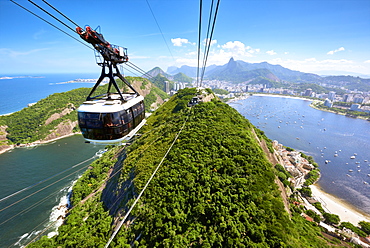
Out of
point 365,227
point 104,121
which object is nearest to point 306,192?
point 365,227

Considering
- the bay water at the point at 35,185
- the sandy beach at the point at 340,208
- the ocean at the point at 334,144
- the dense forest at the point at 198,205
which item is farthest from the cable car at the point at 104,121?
the ocean at the point at 334,144

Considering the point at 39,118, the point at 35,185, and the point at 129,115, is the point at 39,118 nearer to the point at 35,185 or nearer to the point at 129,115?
the point at 35,185

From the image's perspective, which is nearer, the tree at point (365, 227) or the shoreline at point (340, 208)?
the tree at point (365, 227)

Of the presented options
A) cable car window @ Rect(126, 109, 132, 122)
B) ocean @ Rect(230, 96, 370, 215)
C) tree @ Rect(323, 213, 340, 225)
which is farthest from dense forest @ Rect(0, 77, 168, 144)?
ocean @ Rect(230, 96, 370, 215)

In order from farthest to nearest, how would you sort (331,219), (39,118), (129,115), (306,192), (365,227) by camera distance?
(39,118) → (306,192) → (331,219) → (365,227) → (129,115)

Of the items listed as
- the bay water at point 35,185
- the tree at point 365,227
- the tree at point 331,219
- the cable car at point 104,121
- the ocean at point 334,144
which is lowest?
the ocean at point 334,144

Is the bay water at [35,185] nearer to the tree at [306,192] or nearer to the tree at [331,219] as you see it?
the tree at [331,219]

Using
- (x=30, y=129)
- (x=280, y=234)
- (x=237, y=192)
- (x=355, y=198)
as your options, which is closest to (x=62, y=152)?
(x=30, y=129)
